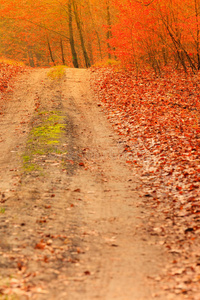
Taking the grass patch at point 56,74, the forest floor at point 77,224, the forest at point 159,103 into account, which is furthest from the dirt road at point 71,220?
the grass patch at point 56,74

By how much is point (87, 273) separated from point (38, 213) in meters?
2.07

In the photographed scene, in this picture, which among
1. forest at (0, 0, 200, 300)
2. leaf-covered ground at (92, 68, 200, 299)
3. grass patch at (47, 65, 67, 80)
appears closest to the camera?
leaf-covered ground at (92, 68, 200, 299)

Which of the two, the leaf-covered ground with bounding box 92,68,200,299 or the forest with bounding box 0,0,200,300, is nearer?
the leaf-covered ground with bounding box 92,68,200,299

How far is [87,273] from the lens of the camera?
14.7ft

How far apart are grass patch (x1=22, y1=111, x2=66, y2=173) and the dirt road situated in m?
0.03

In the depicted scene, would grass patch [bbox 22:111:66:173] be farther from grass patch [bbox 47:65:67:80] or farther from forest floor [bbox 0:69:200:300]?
grass patch [bbox 47:65:67:80]

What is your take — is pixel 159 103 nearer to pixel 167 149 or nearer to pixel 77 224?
pixel 167 149

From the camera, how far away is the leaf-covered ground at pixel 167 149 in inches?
198

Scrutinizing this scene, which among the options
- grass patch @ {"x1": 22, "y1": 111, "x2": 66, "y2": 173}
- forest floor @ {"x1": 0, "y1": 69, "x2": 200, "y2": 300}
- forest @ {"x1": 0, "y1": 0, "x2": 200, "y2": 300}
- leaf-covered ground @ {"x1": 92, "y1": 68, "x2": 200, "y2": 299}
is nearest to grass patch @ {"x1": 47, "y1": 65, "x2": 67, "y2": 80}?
forest @ {"x1": 0, "y1": 0, "x2": 200, "y2": 300}

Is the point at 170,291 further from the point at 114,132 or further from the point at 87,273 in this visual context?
the point at 114,132

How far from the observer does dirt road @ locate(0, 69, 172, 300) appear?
4.22m

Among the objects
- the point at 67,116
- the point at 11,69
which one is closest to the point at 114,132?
the point at 67,116

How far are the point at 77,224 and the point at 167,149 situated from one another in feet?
14.7

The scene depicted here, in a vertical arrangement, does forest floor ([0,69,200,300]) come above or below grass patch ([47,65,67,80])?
below
